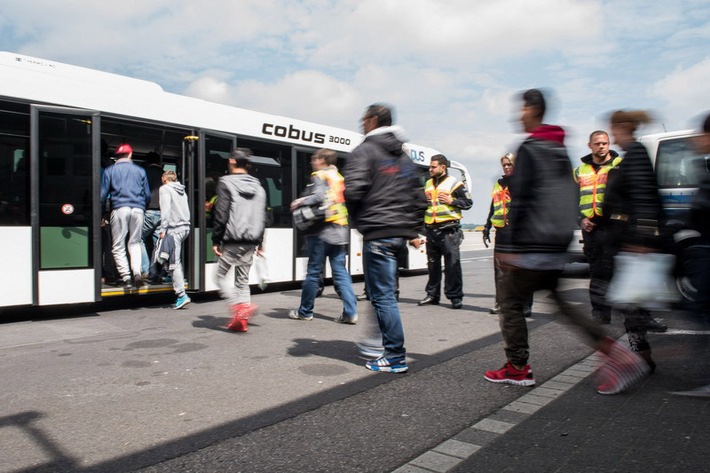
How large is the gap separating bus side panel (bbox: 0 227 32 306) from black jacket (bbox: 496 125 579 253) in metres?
5.51

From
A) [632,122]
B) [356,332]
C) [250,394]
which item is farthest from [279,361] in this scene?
[632,122]

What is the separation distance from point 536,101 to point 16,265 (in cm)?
578

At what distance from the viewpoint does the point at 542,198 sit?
3.76 m

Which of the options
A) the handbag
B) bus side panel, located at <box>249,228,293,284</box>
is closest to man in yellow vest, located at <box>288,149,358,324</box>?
the handbag

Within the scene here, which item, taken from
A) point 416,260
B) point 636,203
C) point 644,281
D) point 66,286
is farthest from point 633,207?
point 416,260

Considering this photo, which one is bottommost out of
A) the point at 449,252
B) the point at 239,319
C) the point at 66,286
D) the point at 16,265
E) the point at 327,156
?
the point at 239,319

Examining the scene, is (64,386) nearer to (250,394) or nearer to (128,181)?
(250,394)

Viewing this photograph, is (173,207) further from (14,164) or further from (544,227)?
(544,227)

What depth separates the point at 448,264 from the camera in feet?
26.1

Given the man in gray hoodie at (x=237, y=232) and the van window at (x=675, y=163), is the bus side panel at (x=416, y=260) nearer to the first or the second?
the van window at (x=675, y=163)

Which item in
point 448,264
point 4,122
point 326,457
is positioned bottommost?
point 326,457

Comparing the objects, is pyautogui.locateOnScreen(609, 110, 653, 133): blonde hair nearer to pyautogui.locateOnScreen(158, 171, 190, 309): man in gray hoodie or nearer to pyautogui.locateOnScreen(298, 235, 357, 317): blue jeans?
pyautogui.locateOnScreen(298, 235, 357, 317): blue jeans

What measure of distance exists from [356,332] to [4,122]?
4548 millimetres

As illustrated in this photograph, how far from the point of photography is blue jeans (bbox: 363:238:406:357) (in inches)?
174
